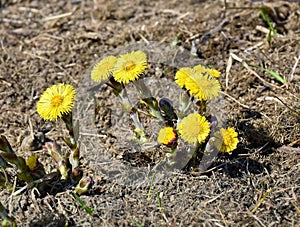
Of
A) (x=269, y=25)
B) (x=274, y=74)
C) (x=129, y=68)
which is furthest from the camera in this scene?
(x=269, y=25)

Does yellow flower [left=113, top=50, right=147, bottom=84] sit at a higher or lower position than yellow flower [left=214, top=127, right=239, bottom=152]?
higher

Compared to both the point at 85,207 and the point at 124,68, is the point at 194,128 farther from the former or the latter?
the point at 85,207

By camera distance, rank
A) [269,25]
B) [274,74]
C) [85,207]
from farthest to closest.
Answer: [269,25], [274,74], [85,207]

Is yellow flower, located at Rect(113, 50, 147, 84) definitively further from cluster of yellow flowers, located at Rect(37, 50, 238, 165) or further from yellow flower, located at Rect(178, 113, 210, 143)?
yellow flower, located at Rect(178, 113, 210, 143)

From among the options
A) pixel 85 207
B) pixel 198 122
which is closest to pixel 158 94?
pixel 198 122

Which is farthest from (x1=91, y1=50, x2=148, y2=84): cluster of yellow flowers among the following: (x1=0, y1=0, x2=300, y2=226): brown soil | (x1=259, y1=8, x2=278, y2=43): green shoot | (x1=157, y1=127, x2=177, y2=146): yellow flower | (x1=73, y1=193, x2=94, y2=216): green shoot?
(x1=259, y1=8, x2=278, y2=43): green shoot

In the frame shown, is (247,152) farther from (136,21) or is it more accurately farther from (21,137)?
(136,21)

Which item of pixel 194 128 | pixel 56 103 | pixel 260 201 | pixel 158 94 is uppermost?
pixel 56 103
